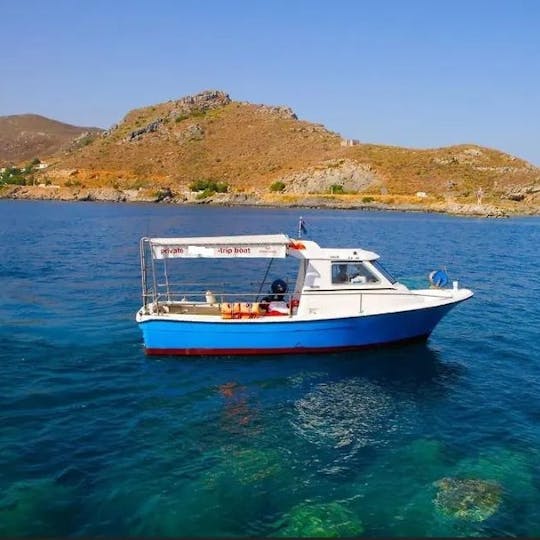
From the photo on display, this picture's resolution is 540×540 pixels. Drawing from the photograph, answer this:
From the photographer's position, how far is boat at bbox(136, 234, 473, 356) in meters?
18.6

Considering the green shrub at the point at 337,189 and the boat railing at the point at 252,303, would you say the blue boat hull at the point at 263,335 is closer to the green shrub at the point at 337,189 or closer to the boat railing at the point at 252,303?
the boat railing at the point at 252,303

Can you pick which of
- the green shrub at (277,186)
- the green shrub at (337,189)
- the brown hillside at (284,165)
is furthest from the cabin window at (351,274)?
the green shrub at (277,186)

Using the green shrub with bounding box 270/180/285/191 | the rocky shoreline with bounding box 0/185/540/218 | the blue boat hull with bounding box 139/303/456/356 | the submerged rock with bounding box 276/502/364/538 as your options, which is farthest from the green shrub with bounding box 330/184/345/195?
the submerged rock with bounding box 276/502/364/538

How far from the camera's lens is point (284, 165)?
17038 centimetres

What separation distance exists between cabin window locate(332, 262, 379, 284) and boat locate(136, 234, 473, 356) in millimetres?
34

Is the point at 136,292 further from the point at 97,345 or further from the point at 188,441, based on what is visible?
the point at 188,441

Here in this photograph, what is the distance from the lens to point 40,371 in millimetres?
17438

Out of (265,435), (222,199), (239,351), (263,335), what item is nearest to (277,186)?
(222,199)

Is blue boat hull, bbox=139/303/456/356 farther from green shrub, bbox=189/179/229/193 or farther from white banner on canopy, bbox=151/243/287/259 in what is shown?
green shrub, bbox=189/179/229/193

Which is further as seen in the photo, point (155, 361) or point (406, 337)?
point (406, 337)

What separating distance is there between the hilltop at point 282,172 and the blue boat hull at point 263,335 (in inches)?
4129

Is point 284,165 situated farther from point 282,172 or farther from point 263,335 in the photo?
point 263,335

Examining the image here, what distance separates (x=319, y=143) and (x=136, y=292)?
165694 mm

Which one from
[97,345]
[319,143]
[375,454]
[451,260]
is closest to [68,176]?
[319,143]
